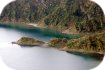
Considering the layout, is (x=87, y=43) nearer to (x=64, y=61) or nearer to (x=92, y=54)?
(x=92, y=54)

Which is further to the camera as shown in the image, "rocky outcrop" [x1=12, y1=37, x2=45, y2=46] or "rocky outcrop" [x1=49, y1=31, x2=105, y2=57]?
"rocky outcrop" [x1=12, y1=37, x2=45, y2=46]

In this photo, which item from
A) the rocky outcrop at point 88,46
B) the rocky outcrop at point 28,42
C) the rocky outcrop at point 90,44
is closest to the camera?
the rocky outcrop at point 88,46

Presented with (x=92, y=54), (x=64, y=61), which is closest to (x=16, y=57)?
(x=64, y=61)

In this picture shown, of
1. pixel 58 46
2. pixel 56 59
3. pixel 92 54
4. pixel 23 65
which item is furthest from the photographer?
pixel 58 46

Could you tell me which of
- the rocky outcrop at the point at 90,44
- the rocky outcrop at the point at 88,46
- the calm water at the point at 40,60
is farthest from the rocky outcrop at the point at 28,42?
the rocky outcrop at the point at 90,44

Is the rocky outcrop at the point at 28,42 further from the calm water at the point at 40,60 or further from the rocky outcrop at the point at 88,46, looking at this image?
the rocky outcrop at the point at 88,46

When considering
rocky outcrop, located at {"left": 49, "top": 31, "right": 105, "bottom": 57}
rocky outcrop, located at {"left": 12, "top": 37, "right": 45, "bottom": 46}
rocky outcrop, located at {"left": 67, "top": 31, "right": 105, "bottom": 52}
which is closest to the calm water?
rocky outcrop, located at {"left": 12, "top": 37, "right": 45, "bottom": 46}

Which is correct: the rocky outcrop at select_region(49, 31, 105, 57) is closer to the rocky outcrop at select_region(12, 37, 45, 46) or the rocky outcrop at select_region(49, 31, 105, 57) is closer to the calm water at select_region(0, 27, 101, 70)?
the calm water at select_region(0, 27, 101, 70)

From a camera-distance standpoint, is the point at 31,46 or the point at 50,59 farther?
the point at 31,46
